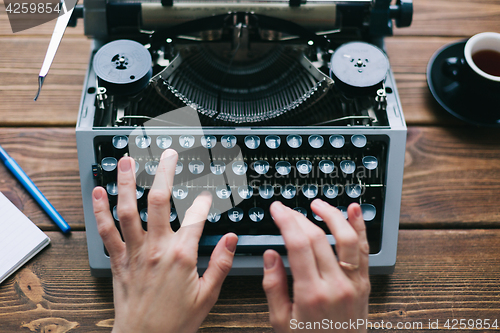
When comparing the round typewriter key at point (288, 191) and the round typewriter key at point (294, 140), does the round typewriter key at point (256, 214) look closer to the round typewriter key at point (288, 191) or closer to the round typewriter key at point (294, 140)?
the round typewriter key at point (288, 191)

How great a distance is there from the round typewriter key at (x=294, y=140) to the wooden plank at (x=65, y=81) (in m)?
0.42

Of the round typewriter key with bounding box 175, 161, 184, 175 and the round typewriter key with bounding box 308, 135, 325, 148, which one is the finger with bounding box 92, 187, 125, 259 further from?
the round typewriter key with bounding box 308, 135, 325, 148

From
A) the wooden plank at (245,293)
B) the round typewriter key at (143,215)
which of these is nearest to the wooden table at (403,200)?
the wooden plank at (245,293)

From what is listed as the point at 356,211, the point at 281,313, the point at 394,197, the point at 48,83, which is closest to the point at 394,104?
the point at 394,197

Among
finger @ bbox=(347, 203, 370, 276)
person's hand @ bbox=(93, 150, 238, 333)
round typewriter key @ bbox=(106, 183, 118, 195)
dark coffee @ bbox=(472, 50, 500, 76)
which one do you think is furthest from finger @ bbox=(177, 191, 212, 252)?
dark coffee @ bbox=(472, 50, 500, 76)

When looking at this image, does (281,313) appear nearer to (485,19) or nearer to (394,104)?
(394,104)

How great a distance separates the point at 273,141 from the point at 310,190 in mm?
151

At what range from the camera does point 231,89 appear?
43.9 inches

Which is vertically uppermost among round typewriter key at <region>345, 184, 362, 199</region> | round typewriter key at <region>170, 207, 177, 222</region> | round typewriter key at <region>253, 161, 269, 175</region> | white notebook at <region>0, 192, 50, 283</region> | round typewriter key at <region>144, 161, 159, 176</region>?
round typewriter key at <region>144, 161, 159, 176</region>

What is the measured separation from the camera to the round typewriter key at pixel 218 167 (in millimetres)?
953

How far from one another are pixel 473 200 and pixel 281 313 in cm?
70

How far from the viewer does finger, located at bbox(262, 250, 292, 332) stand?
0.77 meters

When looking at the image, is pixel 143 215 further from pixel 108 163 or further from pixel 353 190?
pixel 353 190

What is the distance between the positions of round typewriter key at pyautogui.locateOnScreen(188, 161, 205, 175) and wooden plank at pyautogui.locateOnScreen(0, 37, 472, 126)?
1.47 ft
